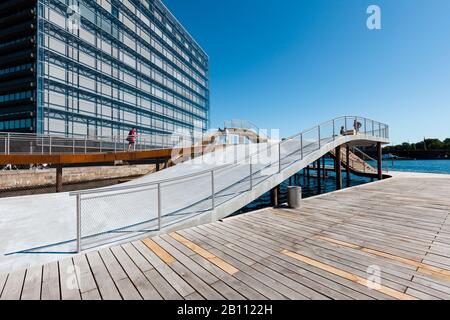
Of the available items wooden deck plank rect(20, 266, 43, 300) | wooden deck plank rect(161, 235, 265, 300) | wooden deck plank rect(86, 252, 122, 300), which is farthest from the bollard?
wooden deck plank rect(20, 266, 43, 300)

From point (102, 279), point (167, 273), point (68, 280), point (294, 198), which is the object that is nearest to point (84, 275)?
point (68, 280)

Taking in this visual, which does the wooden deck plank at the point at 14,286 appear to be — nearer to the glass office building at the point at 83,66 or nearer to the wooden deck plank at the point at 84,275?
the wooden deck plank at the point at 84,275

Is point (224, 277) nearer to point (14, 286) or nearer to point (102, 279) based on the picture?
point (102, 279)

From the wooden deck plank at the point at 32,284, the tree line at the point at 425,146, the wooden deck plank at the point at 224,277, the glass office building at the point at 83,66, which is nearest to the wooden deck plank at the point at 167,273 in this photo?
the wooden deck plank at the point at 224,277

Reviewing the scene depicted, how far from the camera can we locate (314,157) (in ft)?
40.4

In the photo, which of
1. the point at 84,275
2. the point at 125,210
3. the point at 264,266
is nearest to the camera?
the point at 84,275

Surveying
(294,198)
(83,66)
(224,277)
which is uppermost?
(83,66)

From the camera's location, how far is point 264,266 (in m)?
3.88

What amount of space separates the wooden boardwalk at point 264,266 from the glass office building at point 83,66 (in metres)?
19.9

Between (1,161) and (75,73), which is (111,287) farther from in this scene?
(75,73)

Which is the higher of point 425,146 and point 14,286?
point 425,146

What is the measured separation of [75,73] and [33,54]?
5415 mm

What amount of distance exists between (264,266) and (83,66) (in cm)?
4346
